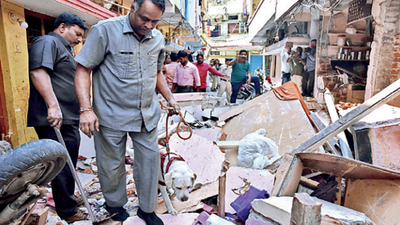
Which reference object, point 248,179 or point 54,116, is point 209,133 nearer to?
point 248,179

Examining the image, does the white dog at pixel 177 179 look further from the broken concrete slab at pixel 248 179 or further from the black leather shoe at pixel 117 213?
the broken concrete slab at pixel 248 179

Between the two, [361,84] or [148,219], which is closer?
[148,219]

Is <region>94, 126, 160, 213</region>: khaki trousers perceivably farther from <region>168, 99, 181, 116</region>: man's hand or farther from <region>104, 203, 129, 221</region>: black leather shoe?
<region>168, 99, 181, 116</region>: man's hand

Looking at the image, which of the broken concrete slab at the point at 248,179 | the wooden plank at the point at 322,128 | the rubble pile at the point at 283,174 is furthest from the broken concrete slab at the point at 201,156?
the wooden plank at the point at 322,128

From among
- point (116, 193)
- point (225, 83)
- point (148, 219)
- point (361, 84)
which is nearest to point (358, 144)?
point (148, 219)

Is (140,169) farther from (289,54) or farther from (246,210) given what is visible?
(289,54)

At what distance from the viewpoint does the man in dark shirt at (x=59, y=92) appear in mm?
2051

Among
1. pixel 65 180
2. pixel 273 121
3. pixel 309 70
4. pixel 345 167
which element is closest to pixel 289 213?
pixel 345 167

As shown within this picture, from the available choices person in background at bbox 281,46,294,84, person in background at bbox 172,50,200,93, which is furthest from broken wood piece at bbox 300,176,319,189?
person in background at bbox 281,46,294,84

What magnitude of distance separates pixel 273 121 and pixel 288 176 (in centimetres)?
226

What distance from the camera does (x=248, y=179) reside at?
3.19 metres

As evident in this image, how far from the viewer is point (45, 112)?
2.19 metres

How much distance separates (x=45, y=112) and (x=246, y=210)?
2.05 m

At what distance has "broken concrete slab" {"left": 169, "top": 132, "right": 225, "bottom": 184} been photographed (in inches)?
132
